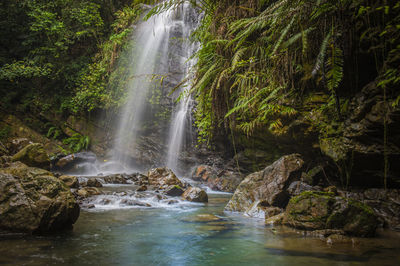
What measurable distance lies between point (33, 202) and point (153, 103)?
1111cm

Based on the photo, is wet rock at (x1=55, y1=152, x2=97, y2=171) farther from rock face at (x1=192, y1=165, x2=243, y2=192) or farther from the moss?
the moss

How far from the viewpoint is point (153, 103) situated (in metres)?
14.0

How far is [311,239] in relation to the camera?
314 centimetres

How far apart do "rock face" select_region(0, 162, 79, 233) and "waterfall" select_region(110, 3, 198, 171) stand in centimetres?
914

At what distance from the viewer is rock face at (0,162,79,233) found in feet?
9.98

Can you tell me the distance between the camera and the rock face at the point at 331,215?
3235 millimetres

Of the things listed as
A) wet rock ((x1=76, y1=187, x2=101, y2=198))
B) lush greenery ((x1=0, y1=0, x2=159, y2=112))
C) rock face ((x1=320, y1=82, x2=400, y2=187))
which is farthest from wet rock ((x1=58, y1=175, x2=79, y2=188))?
lush greenery ((x1=0, y1=0, x2=159, y2=112))

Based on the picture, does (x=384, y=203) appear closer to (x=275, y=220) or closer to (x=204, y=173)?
(x=275, y=220)

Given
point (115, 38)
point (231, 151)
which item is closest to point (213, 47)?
point (231, 151)

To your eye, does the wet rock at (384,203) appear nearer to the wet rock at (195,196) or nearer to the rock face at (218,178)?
the wet rock at (195,196)

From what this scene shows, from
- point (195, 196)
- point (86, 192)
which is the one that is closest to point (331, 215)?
point (195, 196)

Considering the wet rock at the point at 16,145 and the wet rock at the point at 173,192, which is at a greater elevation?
the wet rock at the point at 16,145

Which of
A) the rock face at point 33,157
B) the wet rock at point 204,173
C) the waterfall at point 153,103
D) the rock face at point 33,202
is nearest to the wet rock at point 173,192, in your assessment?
the wet rock at point 204,173

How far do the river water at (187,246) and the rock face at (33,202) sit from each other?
0.15 m
